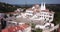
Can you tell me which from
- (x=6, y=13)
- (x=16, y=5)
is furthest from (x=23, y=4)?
(x=6, y=13)

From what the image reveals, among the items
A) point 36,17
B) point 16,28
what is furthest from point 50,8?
point 16,28

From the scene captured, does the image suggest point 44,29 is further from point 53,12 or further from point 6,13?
point 6,13

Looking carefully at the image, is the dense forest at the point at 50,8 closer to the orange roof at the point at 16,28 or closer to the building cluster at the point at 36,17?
the building cluster at the point at 36,17

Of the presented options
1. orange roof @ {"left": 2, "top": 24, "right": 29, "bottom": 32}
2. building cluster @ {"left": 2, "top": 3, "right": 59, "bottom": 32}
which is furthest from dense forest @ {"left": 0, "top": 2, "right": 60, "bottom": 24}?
orange roof @ {"left": 2, "top": 24, "right": 29, "bottom": 32}

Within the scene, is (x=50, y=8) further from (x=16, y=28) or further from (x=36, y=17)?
(x=16, y=28)

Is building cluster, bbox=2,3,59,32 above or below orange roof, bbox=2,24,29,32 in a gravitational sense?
above

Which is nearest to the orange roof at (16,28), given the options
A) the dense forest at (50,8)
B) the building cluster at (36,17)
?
the building cluster at (36,17)

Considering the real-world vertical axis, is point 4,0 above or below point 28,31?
above

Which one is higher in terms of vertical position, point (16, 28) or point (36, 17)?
point (36, 17)

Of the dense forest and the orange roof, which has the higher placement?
the dense forest

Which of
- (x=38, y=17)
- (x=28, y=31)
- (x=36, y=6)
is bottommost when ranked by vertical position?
(x=28, y=31)

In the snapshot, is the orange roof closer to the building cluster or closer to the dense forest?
the building cluster
